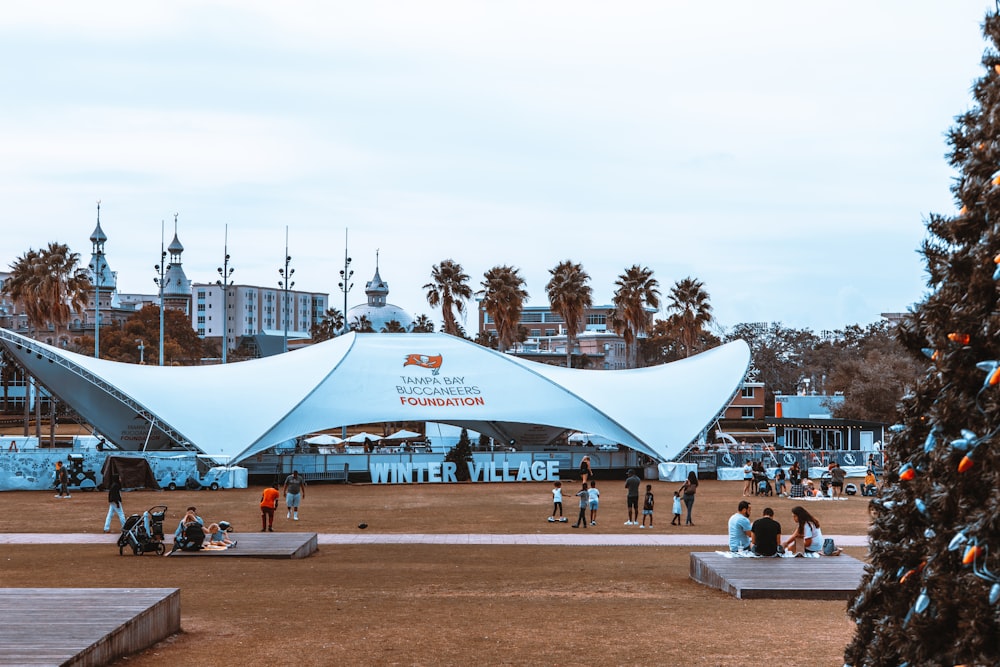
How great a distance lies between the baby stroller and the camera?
827 inches

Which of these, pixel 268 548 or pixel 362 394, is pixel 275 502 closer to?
pixel 268 548

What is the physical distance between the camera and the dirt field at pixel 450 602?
1148 centimetres

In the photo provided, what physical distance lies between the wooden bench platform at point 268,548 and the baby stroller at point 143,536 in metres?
0.42

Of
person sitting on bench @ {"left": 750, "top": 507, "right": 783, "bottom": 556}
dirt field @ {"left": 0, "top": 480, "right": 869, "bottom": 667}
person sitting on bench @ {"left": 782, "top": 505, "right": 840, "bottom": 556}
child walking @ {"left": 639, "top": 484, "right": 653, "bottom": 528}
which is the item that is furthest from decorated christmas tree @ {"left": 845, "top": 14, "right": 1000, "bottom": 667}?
child walking @ {"left": 639, "top": 484, "right": 653, "bottom": 528}

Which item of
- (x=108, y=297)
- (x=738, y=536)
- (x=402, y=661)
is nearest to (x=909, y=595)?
(x=402, y=661)

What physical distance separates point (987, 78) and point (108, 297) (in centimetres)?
20091

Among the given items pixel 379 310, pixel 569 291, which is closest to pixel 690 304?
pixel 569 291

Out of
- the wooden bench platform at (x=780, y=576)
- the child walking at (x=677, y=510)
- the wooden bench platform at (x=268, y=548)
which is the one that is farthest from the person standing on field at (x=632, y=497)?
the wooden bench platform at (x=780, y=576)

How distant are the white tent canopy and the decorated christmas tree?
36689 millimetres

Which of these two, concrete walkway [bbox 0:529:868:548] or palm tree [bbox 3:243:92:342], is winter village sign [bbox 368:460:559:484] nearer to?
concrete walkway [bbox 0:529:868:548]

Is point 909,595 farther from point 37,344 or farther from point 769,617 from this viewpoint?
point 37,344

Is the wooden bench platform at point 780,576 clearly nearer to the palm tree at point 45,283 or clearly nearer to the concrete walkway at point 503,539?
the concrete walkway at point 503,539

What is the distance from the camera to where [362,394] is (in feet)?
151

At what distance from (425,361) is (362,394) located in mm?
3751
